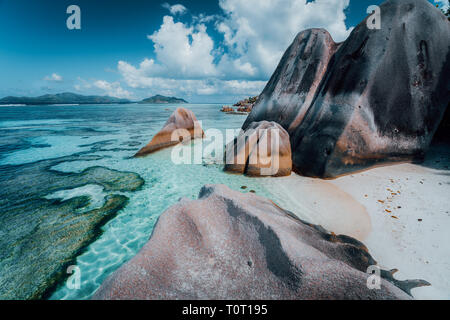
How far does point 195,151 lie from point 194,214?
8.49 m

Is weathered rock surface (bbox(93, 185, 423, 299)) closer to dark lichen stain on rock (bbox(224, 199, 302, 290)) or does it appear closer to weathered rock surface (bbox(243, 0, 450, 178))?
dark lichen stain on rock (bbox(224, 199, 302, 290))

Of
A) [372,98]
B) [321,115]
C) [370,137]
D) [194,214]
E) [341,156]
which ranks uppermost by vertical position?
[372,98]

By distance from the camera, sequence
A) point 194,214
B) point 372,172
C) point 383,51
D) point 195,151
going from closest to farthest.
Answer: point 194,214 → point 383,51 → point 372,172 → point 195,151

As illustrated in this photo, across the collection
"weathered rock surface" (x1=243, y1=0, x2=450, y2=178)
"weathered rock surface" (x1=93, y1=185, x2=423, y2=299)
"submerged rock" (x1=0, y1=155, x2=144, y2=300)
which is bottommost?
"submerged rock" (x1=0, y1=155, x2=144, y2=300)

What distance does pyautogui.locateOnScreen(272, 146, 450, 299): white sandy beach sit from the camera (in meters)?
3.15

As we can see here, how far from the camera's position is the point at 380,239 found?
3.76 meters

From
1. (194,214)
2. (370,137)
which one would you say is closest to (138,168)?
(194,214)

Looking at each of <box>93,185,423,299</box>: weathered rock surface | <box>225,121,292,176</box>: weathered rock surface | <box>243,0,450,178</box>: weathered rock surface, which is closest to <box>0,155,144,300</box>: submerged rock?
<box>93,185,423,299</box>: weathered rock surface

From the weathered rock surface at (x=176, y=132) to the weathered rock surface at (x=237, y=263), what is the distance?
8.53 metres

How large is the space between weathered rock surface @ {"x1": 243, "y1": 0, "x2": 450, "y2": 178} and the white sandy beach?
2.33 feet

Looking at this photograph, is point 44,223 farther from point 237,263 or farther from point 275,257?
Answer: point 275,257

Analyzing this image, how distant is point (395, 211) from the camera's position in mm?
4555

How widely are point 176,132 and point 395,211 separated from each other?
37.7 ft
